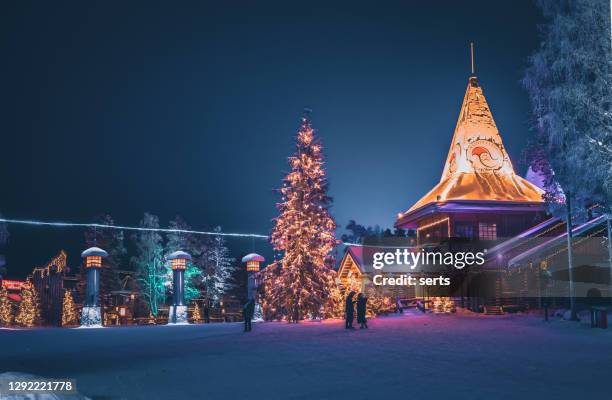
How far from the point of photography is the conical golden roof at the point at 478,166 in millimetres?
34781

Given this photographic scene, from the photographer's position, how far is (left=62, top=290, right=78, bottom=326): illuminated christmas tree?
104 feet

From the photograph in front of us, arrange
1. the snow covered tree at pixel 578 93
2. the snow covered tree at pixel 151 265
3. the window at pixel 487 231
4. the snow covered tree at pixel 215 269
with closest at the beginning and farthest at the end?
the snow covered tree at pixel 578 93 → the window at pixel 487 231 → the snow covered tree at pixel 151 265 → the snow covered tree at pixel 215 269

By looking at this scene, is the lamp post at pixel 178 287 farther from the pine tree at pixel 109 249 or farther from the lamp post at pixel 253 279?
the pine tree at pixel 109 249

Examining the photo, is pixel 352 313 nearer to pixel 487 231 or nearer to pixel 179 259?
pixel 179 259

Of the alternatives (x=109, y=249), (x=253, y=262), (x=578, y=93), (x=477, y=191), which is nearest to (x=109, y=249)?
(x=109, y=249)

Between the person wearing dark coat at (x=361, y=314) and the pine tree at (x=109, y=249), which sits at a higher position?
the pine tree at (x=109, y=249)

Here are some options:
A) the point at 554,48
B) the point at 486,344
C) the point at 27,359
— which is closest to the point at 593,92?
the point at 554,48

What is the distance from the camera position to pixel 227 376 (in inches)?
383

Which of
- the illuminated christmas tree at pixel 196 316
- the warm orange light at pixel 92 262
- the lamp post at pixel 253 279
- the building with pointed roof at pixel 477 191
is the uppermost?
the building with pointed roof at pixel 477 191

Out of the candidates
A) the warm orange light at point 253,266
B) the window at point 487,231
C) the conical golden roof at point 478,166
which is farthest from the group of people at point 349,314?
the window at point 487,231

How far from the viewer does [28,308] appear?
105 feet

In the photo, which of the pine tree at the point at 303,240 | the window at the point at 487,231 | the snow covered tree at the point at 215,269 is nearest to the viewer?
the pine tree at the point at 303,240

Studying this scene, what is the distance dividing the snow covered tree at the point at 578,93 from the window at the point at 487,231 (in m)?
14.7

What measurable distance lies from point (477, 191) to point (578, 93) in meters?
17.0
